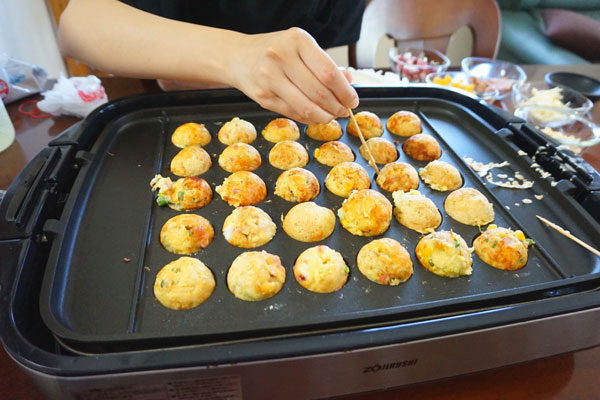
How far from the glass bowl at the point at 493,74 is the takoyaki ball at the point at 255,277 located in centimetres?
212

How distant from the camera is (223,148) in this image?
1825 millimetres

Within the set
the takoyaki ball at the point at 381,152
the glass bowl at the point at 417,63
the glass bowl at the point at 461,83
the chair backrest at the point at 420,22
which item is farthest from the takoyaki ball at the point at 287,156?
the chair backrest at the point at 420,22

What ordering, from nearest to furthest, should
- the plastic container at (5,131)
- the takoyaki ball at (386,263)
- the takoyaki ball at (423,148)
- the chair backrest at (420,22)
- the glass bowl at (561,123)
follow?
the takoyaki ball at (386,263)
the takoyaki ball at (423,148)
the plastic container at (5,131)
the glass bowl at (561,123)
the chair backrest at (420,22)

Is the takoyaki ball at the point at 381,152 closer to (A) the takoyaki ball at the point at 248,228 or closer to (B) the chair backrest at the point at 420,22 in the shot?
(A) the takoyaki ball at the point at 248,228

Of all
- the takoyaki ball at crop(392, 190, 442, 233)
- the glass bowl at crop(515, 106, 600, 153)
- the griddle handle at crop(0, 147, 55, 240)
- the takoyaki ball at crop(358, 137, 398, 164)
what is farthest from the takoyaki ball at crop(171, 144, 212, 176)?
the glass bowl at crop(515, 106, 600, 153)

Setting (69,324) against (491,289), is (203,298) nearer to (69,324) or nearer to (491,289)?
(69,324)

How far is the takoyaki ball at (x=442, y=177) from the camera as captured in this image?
1.63 metres

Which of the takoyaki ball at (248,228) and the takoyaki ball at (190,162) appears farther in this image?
the takoyaki ball at (190,162)

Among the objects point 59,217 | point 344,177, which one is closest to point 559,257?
point 344,177

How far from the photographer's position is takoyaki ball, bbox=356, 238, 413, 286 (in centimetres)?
124

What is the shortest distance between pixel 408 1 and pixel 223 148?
2.41 metres

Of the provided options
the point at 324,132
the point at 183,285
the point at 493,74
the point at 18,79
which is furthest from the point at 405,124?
the point at 18,79

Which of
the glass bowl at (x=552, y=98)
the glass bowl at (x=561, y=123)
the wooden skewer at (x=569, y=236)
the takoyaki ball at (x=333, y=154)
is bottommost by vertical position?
the glass bowl at (x=561, y=123)

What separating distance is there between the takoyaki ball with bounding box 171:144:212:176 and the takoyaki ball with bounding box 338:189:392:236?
650 mm
